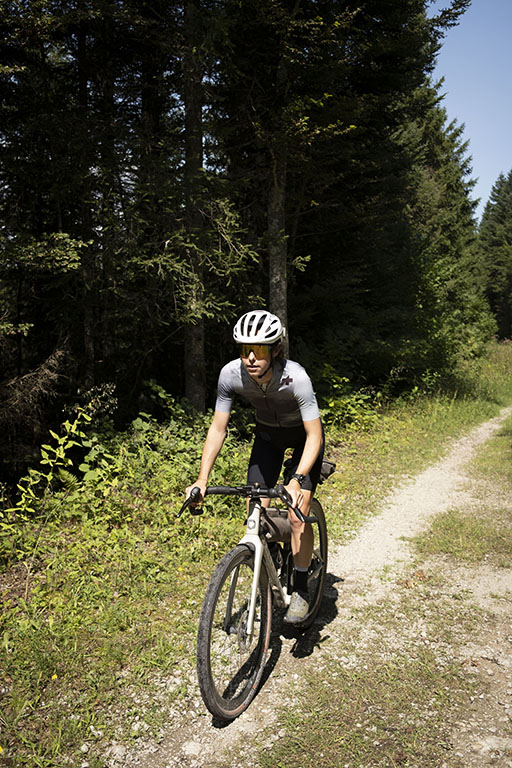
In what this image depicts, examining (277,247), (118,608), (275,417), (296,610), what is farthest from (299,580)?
(277,247)

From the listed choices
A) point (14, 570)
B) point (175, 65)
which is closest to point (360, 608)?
point (14, 570)

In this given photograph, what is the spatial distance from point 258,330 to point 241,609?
1.75 m

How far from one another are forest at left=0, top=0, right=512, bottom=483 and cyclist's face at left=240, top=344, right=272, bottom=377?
5005mm

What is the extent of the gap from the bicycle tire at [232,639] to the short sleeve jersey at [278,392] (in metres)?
0.95

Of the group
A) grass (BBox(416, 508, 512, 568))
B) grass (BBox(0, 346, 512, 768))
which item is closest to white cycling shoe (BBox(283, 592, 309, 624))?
grass (BBox(0, 346, 512, 768))

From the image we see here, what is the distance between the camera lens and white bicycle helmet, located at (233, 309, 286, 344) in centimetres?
341

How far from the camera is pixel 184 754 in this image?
313cm

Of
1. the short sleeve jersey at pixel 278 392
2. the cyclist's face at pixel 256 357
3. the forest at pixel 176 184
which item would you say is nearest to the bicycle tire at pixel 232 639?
the short sleeve jersey at pixel 278 392

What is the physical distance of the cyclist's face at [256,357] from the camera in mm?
3451

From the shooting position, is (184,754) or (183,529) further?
(183,529)

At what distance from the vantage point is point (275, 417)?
3.87 meters

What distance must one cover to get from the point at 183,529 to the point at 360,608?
2211mm

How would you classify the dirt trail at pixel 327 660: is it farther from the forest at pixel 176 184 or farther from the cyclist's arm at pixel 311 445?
the forest at pixel 176 184

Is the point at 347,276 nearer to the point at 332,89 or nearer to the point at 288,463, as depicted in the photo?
the point at 332,89
